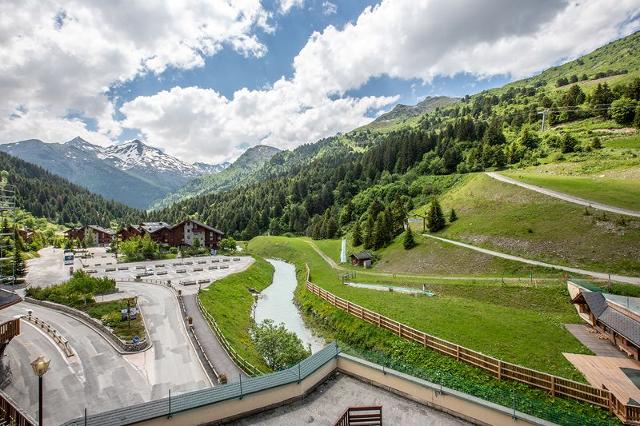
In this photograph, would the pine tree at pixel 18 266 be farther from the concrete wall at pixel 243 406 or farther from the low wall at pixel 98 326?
the concrete wall at pixel 243 406

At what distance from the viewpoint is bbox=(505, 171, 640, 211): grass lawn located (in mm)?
51906

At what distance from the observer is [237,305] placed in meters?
53.6

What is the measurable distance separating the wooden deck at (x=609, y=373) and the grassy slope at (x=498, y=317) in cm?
85

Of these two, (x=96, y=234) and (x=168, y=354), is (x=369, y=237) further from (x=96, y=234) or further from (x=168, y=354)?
(x=96, y=234)

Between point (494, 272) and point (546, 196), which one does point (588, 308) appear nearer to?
point (494, 272)

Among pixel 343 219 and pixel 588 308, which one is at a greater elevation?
pixel 343 219

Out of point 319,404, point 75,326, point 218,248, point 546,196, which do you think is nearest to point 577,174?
point 546,196

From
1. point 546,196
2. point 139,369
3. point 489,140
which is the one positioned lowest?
point 139,369

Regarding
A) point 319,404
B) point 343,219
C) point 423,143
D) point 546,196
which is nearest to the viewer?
point 319,404

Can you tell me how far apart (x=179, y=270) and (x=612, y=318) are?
70700mm

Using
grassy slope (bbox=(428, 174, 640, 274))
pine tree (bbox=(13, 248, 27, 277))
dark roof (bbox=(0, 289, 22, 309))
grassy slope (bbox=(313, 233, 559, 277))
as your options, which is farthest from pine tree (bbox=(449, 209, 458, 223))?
pine tree (bbox=(13, 248, 27, 277))

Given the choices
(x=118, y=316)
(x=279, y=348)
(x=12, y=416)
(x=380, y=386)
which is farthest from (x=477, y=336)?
(x=118, y=316)

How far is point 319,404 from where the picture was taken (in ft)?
54.1

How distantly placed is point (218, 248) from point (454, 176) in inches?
3174
